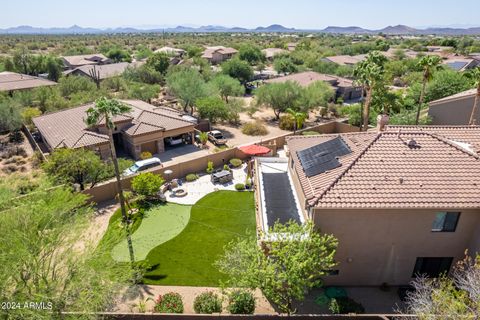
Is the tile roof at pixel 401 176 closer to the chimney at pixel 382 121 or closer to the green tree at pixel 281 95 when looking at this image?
Answer: the chimney at pixel 382 121

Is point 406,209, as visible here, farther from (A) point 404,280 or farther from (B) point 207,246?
(B) point 207,246

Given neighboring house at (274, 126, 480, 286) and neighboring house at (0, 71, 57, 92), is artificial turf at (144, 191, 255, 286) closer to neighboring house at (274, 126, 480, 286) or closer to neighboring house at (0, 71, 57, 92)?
neighboring house at (274, 126, 480, 286)

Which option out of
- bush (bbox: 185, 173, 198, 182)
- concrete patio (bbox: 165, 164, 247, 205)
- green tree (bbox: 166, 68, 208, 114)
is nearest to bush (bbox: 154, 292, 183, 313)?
concrete patio (bbox: 165, 164, 247, 205)

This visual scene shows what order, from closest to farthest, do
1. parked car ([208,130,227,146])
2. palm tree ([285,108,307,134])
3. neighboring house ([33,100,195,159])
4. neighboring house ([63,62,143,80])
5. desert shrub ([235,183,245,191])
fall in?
desert shrub ([235,183,245,191]) → neighboring house ([33,100,195,159]) → parked car ([208,130,227,146]) → palm tree ([285,108,307,134]) → neighboring house ([63,62,143,80])

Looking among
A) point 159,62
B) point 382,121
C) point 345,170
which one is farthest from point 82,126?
point 159,62

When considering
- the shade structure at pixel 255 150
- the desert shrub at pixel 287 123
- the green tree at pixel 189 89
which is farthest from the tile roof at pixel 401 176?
the green tree at pixel 189 89

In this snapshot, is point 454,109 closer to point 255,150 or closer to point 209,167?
point 255,150

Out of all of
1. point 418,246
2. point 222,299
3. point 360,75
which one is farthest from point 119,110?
point 360,75
